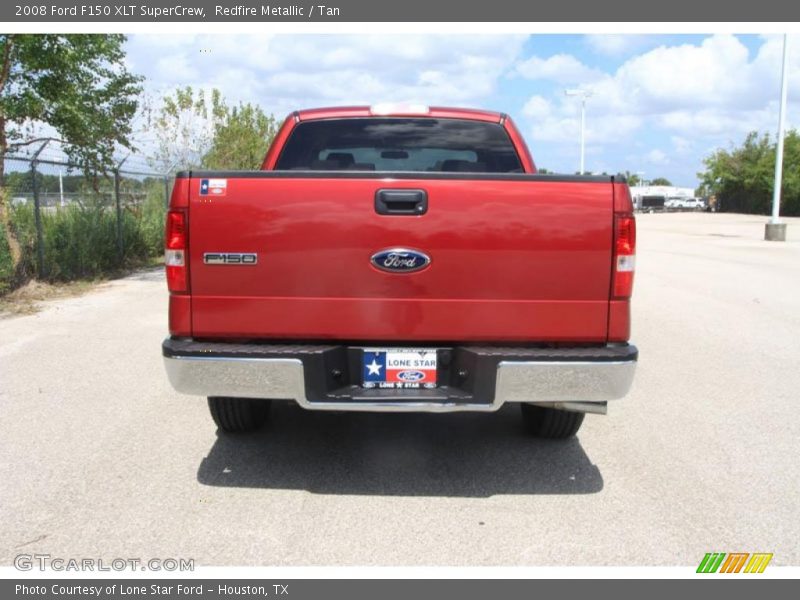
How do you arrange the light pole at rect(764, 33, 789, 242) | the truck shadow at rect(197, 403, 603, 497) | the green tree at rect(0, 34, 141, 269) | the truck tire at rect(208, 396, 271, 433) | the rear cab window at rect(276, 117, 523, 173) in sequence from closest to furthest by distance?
the truck shadow at rect(197, 403, 603, 497)
the truck tire at rect(208, 396, 271, 433)
the rear cab window at rect(276, 117, 523, 173)
the green tree at rect(0, 34, 141, 269)
the light pole at rect(764, 33, 789, 242)

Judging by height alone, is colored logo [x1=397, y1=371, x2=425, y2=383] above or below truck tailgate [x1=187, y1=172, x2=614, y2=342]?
below

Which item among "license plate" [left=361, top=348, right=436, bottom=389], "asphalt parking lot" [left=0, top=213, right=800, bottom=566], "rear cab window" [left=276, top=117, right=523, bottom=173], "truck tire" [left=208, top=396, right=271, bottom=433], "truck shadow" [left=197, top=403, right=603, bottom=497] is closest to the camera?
"asphalt parking lot" [left=0, top=213, right=800, bottom=566]

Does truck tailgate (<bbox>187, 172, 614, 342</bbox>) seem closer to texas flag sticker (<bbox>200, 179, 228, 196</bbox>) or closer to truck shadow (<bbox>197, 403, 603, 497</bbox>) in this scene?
texas flag sticker (<bbox>200, 179, 228, 196</bbox>)

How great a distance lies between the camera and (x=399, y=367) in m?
3.74

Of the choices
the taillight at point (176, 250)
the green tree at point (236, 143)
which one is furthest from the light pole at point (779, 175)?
the taillight at point (176, 250)

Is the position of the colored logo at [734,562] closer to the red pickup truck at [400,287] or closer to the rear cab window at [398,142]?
the red pickup truck at [400,287]

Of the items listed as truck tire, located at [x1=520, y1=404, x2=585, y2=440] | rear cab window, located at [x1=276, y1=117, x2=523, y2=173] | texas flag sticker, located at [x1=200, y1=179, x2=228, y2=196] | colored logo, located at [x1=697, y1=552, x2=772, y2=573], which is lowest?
colored logo, located at [x1=697, y1=552, x2=772, y2=573]

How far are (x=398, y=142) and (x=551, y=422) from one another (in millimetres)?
2319

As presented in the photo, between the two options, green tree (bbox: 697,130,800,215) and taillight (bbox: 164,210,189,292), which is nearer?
taillight (bbox: 164,210,189,292)

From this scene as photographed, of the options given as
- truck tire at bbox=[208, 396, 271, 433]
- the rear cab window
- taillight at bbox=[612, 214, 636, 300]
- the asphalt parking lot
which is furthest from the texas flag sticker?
taillight at bbox=[612, 214, 636, 300]

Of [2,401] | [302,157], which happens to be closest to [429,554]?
[302,157]

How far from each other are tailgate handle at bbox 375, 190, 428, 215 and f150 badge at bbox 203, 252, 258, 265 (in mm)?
652

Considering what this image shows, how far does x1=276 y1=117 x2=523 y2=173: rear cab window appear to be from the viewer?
5402mm

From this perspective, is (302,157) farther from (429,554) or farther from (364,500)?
(429,554)
